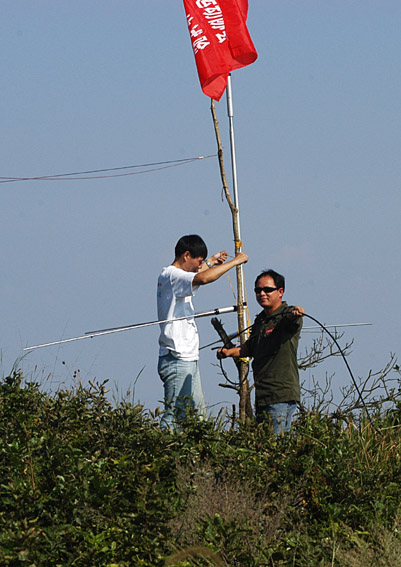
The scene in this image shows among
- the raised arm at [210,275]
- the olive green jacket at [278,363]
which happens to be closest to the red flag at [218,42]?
the raised arm at [210,275]

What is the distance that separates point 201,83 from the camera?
8906 millimetres

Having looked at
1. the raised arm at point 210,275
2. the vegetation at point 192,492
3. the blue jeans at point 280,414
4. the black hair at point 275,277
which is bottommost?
the vegetation at point 192,492

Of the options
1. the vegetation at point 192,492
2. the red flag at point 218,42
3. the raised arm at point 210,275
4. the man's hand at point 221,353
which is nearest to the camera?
the vegetation at point 192,492

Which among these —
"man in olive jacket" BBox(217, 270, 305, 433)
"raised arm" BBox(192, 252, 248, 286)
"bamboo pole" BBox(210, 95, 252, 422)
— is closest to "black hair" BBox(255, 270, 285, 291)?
"man in olive jacket" BBox(217, 270, 305, 433)

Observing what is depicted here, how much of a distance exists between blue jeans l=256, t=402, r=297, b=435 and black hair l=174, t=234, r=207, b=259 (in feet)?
4.83

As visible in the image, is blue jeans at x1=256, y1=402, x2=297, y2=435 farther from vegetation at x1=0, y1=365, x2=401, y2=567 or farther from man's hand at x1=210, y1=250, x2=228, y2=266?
man's hand at x1=210, y1=250, x2=228, y2=266

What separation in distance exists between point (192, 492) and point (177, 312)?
1741 millimetres

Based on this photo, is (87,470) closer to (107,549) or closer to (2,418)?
(107,549)

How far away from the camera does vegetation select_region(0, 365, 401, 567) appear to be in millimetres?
4766

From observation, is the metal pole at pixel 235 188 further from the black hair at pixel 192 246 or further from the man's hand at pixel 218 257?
the black hair at pixel 192 246

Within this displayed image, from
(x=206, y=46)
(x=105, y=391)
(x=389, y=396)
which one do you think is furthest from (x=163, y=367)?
(x=206, y=46)

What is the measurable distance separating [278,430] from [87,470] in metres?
1.98

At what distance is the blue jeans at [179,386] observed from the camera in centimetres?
643

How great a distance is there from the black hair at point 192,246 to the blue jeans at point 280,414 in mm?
1471
